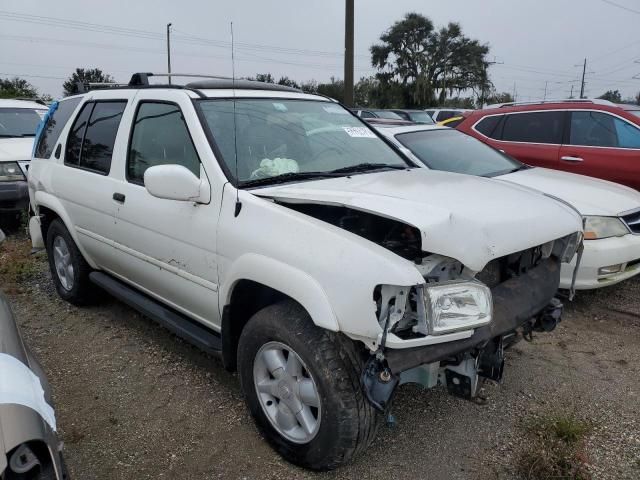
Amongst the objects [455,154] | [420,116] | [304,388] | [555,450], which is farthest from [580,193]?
[420,116]

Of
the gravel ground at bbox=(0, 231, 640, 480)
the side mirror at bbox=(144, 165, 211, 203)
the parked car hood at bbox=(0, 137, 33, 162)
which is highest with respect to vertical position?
the side mirror at bbox=(144, 165, 211, 203)

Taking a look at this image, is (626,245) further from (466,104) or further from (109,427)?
(466,104)

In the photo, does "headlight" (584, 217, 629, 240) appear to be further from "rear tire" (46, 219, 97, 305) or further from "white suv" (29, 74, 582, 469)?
"rear tire" (46, 219, 97, 305)

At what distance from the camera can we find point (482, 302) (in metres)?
2.22

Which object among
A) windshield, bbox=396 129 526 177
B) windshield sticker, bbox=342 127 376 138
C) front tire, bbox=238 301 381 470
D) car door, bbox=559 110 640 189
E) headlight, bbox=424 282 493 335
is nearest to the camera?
headlight, bbox=424 282 493 335

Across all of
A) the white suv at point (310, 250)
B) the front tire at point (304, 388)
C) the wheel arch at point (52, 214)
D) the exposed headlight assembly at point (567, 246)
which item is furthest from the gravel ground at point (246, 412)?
the exposed headlight assembly at point (567, 246)

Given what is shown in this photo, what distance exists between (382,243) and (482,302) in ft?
1.75

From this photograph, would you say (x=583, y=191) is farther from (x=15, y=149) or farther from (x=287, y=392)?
(x=15, y=149)

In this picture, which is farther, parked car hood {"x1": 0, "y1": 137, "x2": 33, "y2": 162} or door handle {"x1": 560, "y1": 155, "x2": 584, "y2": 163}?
parked car hood {"x1": 0, "y1": 137, "x2": 33, "y2": 162}

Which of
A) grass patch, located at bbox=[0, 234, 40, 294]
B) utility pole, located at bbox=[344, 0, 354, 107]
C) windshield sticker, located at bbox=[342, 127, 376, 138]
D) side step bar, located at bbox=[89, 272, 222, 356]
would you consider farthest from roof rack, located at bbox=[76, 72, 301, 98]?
utility pole, located at bbox=[344, 0, 354, 107]

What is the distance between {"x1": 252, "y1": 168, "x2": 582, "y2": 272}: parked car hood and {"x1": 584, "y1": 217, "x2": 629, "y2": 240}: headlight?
5.27 ft

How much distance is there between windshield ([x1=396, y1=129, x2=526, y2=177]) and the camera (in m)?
5.25

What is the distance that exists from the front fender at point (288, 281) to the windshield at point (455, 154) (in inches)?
120

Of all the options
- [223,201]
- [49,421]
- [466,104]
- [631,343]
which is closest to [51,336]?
→ [223,201]
